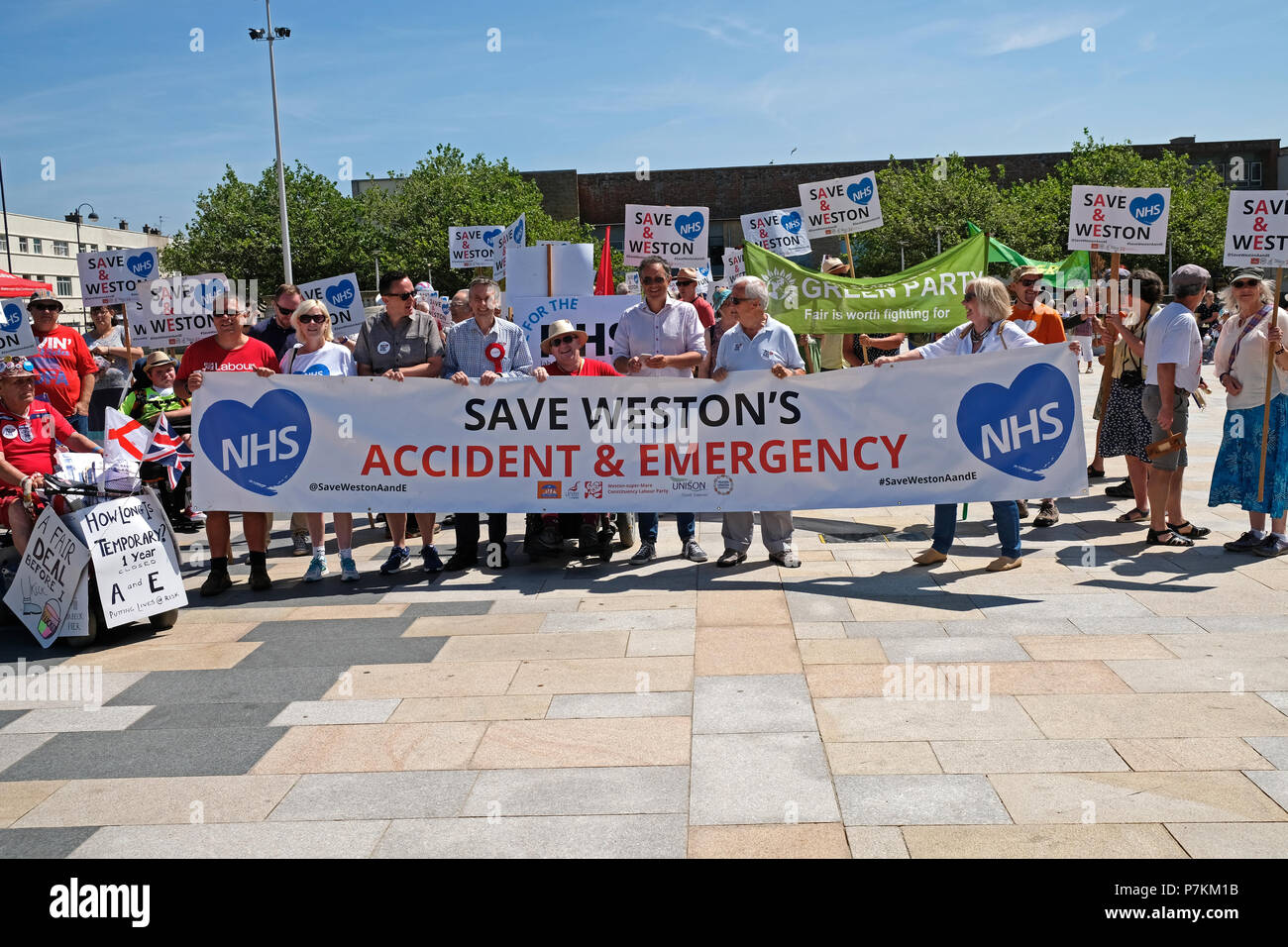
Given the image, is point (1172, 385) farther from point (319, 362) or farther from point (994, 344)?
point (319, 362)

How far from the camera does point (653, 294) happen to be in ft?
27.1

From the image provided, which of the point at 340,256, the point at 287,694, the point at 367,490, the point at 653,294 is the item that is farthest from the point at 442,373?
the point at 340,256

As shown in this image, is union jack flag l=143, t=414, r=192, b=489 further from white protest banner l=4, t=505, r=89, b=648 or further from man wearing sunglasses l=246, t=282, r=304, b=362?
white protest banner l=4, t=505, r=89, b=648

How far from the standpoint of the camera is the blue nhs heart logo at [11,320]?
8969 mm

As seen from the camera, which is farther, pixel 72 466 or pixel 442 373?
pixel 442 373

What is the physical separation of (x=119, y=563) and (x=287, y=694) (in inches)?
70.7

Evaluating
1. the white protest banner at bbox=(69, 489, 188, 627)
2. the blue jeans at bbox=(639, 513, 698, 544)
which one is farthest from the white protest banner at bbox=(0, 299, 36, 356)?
the blue jeans at bbox=(639, 513, 698, 544)

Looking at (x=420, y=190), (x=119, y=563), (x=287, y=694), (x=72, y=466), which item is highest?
(x=420, y=190)

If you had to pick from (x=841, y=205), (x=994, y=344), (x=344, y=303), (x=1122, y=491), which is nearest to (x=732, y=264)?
(x=841, y=205)

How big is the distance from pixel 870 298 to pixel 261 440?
253 inches

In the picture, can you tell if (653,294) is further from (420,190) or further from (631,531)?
(420,190)

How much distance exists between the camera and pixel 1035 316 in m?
9.11

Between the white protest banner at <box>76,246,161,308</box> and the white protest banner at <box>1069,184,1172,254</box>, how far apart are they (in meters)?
9.82

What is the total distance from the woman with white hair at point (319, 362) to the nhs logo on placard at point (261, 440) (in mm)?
300
